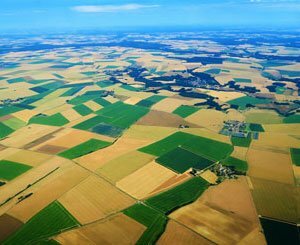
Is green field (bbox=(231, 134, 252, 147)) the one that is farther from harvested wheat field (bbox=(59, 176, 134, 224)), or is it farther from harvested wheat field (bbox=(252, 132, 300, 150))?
harvested wheat field (bbox=(59, 176, 134, 224))

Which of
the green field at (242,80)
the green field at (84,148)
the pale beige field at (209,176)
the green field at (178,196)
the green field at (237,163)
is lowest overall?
the green field at (242,80)

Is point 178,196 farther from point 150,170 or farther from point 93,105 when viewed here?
point 93,105

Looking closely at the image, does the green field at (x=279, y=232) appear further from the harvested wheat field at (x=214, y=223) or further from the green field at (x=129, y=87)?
the green field at (x=129, y=87)

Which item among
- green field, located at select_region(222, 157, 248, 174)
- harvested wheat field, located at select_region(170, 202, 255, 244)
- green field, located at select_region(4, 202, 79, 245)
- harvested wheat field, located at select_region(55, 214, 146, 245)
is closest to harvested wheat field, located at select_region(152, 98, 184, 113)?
green field, located at select_region(222, 157, 248, 174)

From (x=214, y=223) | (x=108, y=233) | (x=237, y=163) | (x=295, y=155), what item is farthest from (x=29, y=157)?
(x=295, y=155)

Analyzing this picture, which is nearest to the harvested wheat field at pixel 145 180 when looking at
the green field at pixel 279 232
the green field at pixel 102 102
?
the green field at pixel 279 232

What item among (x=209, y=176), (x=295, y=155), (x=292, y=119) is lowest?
(x=292, y=119)

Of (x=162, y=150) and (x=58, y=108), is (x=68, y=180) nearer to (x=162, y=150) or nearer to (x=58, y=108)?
(x=162, y=150)
